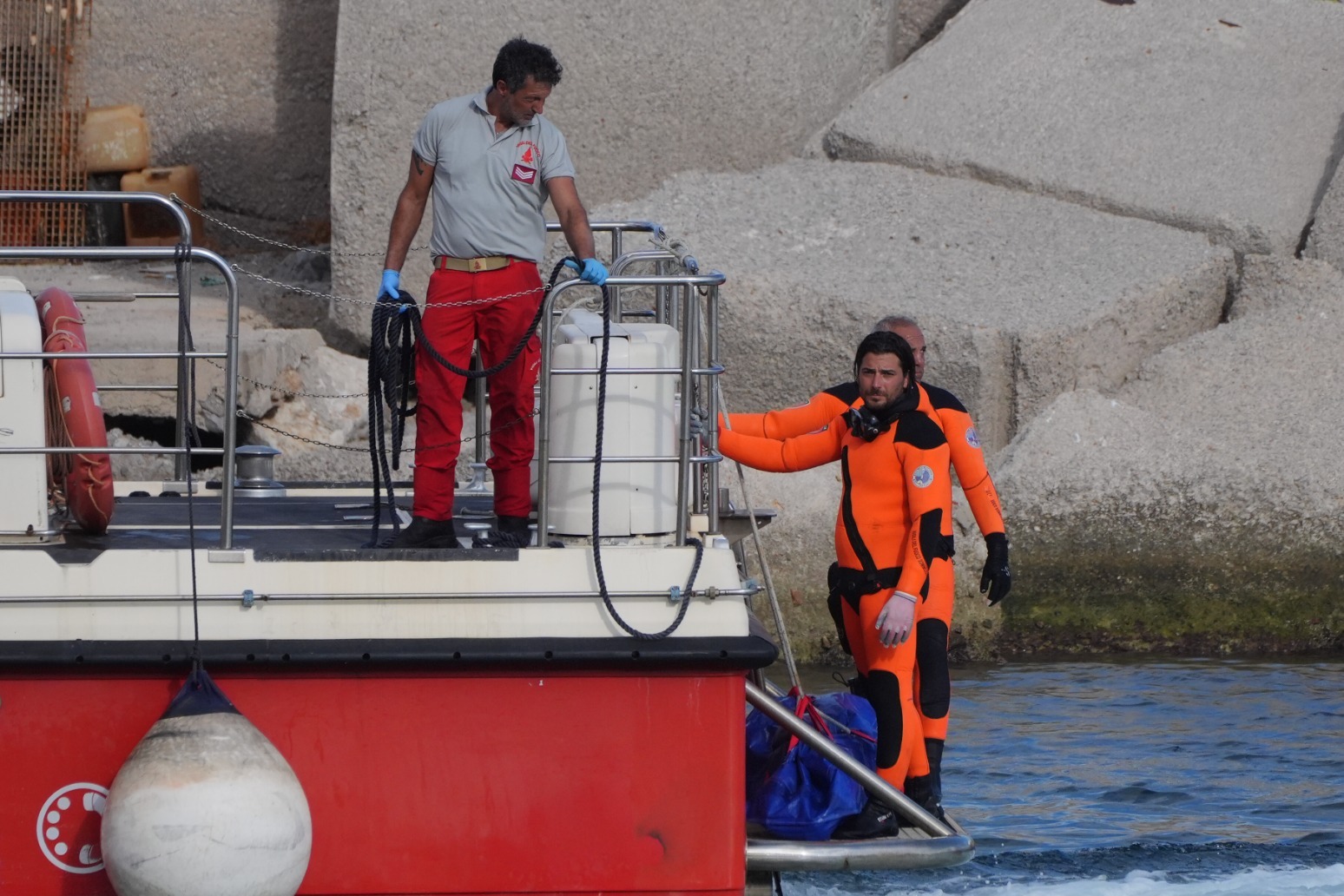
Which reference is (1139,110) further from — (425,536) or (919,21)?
(425,536)

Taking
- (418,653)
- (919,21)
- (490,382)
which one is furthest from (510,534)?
(919,21)

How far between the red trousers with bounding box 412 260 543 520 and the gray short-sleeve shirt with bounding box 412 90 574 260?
8 cm

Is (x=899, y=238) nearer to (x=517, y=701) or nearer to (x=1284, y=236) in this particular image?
(x=1284, y=236)

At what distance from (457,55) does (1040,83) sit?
3.63 m

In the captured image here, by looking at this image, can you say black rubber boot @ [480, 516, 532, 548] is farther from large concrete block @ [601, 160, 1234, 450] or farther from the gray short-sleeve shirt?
large concrete block @ [601, 160, 1234, 450]

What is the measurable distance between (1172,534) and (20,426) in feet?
18.5

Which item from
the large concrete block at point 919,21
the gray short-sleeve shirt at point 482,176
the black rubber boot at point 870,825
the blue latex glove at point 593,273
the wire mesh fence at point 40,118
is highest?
the large concrete block at point 919,21

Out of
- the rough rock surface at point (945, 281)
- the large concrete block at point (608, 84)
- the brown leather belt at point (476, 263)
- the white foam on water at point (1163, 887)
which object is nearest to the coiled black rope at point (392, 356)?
the brown leather belt at point (476, 263)

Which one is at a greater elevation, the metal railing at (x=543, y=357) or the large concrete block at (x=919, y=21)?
the large concrete block at (x=919, y=21)

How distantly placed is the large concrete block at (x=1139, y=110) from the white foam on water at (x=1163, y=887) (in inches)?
217

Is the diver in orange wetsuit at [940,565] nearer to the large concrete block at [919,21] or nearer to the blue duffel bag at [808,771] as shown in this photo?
the blue duffel bag at [808,771]

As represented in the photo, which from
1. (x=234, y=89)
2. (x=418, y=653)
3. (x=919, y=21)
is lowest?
(x=418, y=653)

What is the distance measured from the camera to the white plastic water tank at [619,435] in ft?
13.7

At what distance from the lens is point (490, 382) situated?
4539 mm
